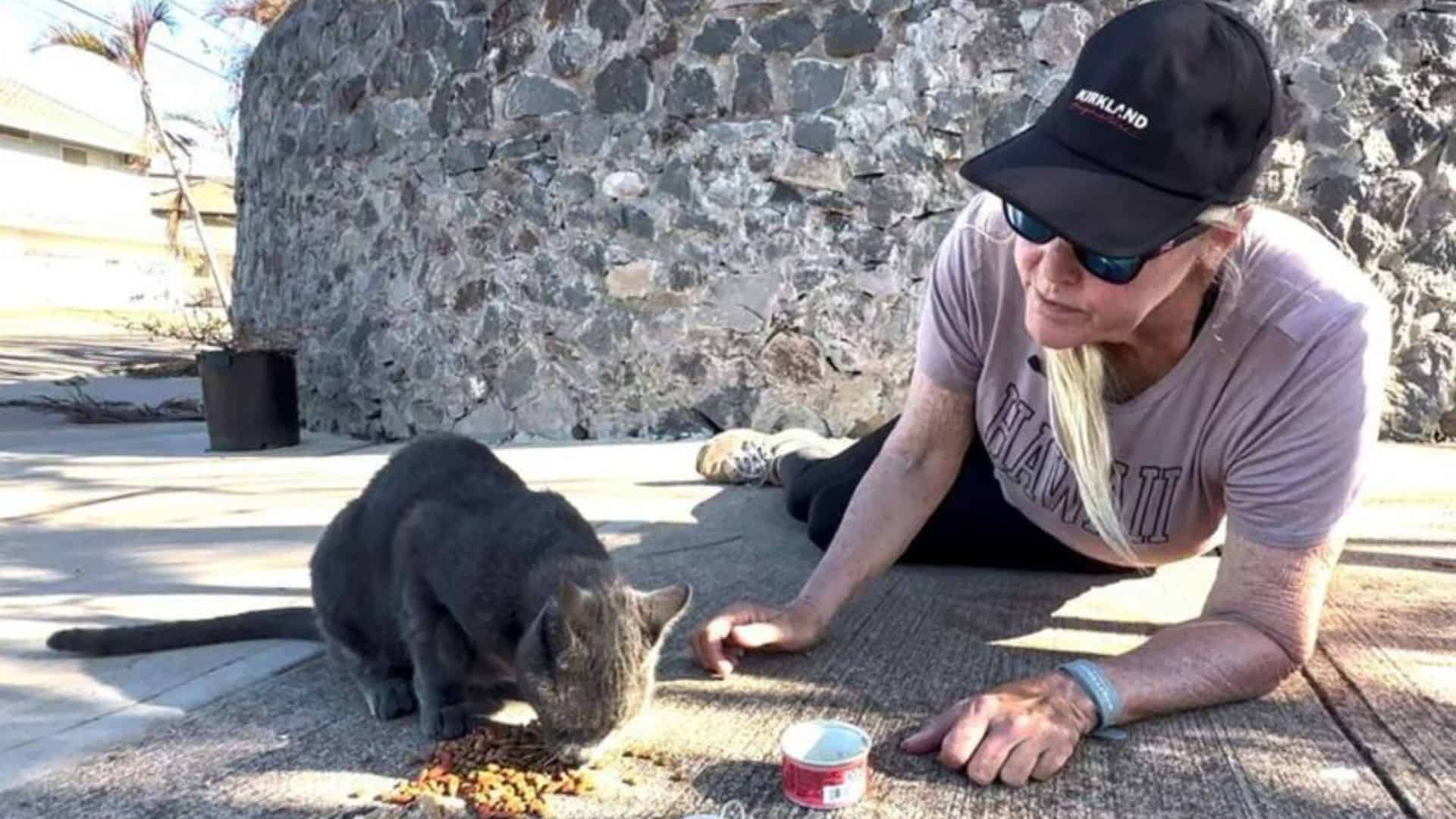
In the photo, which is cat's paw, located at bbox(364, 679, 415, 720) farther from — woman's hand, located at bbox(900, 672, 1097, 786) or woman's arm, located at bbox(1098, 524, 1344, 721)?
woman's arm, located at bbox(1098, 524, 1344, 721)

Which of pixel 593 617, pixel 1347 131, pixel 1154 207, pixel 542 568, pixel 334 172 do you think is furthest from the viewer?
pixel 334 172

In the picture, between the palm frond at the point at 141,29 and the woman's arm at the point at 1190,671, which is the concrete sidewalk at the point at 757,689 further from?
the palm frond at the point at 141,29

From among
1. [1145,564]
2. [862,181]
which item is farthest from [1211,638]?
[862,181]

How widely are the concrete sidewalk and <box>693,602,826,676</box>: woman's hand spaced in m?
0.05

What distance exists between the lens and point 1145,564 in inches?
108

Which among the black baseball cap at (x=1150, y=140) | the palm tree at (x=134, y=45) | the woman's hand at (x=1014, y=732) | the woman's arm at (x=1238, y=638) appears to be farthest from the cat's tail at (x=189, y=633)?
the palm tree at (x=134, y=45)

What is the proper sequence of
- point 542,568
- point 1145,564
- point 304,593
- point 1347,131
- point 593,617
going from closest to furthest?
point 593,617, point 542,568, point 1145,564, point 304,593, point 1347,131

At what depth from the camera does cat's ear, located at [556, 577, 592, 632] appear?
184 centimetres

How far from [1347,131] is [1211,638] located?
4.35 metres

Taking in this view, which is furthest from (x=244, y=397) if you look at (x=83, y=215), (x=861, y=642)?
(x=83, y=215)

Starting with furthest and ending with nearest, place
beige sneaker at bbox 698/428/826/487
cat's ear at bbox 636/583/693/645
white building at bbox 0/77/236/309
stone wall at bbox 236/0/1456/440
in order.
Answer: white building at bbox 0/77/236/309
stone wall at bbox 236/0/1456/440
beige sneaker at bbox 698/428/826/487
cat's ear at bbox 636/583/693/645

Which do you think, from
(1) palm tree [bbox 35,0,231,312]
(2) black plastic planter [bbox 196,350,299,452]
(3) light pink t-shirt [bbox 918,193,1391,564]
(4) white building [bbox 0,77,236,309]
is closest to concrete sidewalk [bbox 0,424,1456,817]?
(3) light pink t-shirt [bbox 918,193,1391,564]

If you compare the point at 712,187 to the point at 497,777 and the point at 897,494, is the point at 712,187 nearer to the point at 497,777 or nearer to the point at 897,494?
the point at 897,494

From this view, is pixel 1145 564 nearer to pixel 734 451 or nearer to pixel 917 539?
pixel 917 539
